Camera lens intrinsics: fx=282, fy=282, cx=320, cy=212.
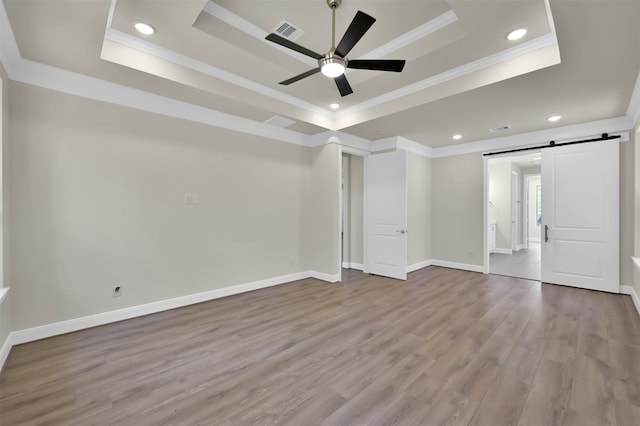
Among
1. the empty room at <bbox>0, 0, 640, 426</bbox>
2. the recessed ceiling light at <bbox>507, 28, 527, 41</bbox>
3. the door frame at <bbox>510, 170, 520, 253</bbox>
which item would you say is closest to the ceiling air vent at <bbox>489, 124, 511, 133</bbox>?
the empty room at <bbox>0, 0, 640, 426</bbox>

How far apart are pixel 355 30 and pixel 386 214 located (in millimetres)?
3758

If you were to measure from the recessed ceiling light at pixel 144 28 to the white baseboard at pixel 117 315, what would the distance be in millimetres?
2954

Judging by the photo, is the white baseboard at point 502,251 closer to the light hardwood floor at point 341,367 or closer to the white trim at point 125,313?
the light hardwood floor at point 341,367

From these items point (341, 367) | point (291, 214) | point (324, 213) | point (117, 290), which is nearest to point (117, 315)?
point (117, 290)

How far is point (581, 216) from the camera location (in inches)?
178

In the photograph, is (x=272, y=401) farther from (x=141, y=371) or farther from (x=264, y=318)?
(x=264, y=318)

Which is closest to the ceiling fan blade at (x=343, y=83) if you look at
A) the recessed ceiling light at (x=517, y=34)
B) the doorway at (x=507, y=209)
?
the recessed ceiling light at (x=517, y=34)

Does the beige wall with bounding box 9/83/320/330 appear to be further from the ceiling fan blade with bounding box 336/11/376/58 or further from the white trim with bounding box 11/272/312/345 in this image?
the ceiling fan blade with bounding box 336/11/376/58

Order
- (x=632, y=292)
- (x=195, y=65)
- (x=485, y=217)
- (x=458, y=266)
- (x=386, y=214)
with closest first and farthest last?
(x=195, y=65)
(x=632, y=292)
(x=386, y=214)
(x=485, y=217)
(x=458, y=266)

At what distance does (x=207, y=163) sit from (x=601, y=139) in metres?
5.97

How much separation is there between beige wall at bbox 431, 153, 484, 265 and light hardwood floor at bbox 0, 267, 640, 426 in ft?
6.89

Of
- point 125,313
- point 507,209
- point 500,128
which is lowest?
point 125,313

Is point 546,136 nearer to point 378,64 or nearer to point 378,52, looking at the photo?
point 378,52

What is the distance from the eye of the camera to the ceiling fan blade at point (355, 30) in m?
1.86
